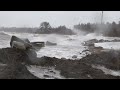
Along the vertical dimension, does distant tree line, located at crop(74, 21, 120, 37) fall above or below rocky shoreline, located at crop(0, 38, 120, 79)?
above

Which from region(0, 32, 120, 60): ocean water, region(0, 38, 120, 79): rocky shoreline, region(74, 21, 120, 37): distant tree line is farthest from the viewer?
region(74, 21, 120, 37): distant tree line

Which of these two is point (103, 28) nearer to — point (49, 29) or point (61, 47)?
point (49, 29)

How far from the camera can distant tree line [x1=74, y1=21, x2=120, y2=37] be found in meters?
25.0

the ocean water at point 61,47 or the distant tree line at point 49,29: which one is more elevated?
the distant tree line at point 49,29

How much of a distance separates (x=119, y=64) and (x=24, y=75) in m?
5.09

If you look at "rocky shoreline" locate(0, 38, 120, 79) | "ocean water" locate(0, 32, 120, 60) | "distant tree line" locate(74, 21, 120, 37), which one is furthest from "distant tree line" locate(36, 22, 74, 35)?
"rocky shoreline" locate(0, 38, 120, 79)

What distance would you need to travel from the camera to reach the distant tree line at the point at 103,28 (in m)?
25.0

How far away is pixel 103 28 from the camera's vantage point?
1158 inches

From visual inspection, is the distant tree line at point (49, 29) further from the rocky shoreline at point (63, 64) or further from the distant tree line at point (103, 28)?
the rocky shoreline at point (63, 64)

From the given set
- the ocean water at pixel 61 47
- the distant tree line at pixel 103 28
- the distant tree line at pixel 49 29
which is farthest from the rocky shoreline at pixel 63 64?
the distant tree line at pixel 49 29

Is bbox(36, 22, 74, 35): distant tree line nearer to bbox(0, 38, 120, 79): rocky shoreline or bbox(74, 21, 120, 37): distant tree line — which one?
bbox(74, 21, 120, 37): distant tree line
